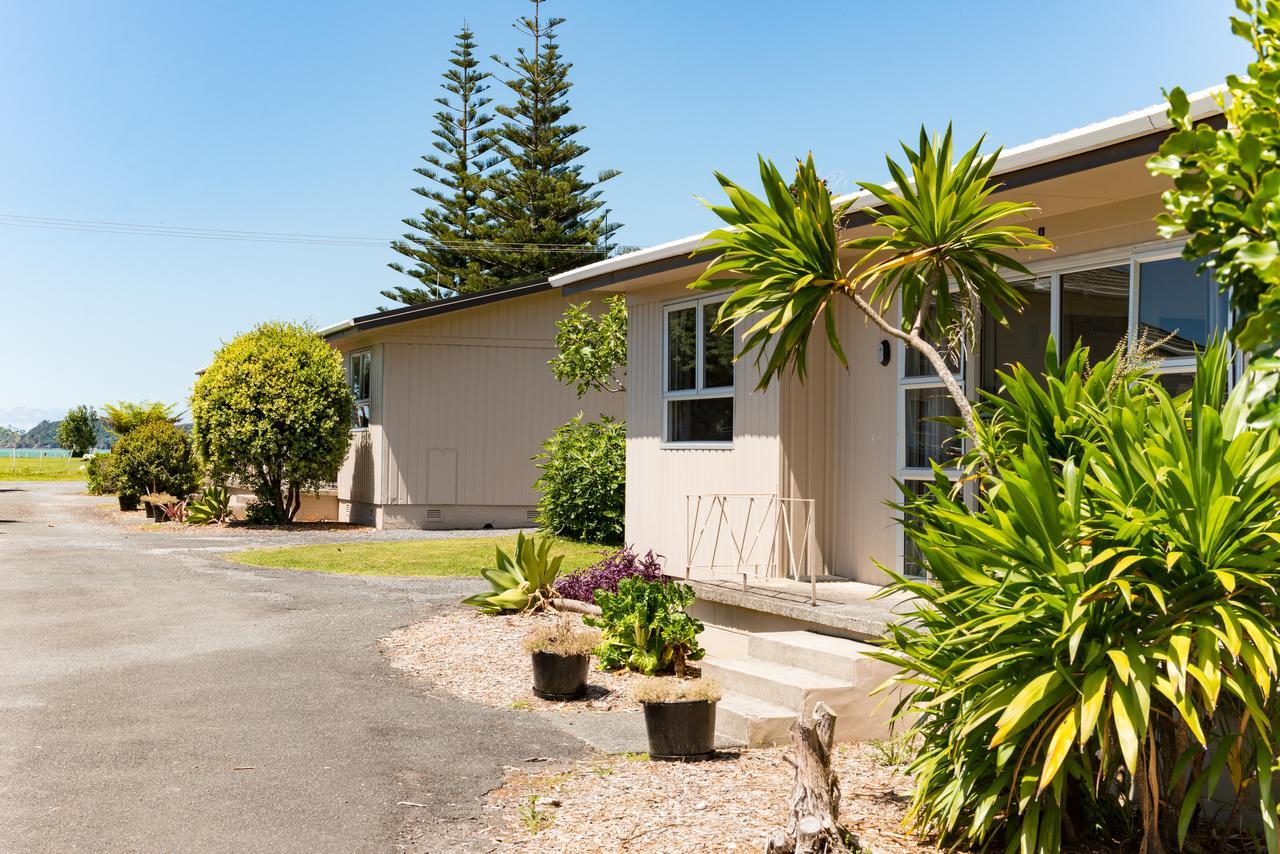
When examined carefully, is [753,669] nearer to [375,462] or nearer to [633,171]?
[375,462]

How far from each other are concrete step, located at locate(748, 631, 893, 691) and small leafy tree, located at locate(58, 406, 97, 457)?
5070 cm

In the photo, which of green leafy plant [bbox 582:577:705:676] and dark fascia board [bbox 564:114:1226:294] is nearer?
dark fascia board [bbox 564:114:1226:294]

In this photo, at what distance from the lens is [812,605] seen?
8.03 meters

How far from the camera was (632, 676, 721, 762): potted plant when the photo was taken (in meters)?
6.21

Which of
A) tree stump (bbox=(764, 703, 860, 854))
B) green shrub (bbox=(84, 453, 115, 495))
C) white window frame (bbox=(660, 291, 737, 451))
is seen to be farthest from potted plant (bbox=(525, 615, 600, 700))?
green shrub (bbox=(84, 453, 115, 495))

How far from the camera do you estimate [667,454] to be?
38.3 ft

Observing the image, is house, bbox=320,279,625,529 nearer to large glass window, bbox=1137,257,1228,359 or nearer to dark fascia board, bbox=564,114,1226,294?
dark fascia board, bbox=564,114,1226,294

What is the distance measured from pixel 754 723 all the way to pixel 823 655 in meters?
0.73

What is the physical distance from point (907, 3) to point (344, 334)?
11687 mm

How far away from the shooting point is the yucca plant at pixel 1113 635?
3.88 meters

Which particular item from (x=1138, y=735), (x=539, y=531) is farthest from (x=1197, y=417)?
(x=539, y=531)

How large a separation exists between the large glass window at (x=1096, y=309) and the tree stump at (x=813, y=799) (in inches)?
156

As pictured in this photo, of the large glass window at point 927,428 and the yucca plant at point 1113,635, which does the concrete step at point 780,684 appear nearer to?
the yucca plant at point 1113,635

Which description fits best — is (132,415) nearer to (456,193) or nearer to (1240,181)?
(456,193)
